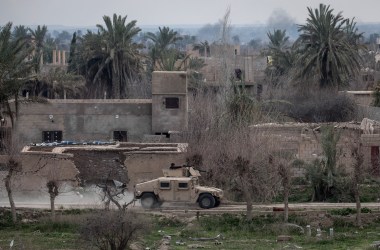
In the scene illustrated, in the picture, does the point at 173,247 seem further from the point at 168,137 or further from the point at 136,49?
the point at 136,49

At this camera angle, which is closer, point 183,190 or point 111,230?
point 111,230

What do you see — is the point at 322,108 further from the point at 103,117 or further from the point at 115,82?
the point at 103,117

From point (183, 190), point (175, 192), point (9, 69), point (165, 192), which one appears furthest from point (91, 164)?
point (9, 69)

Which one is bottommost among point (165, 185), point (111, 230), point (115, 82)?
point (111, 230)

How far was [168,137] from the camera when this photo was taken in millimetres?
47156

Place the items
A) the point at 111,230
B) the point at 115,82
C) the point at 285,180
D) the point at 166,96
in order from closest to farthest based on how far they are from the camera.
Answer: the point at 111,230 < the point at 285,180 < the point at 166,96 < the point at 115,82

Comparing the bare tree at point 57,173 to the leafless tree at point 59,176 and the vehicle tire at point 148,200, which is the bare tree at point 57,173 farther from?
the vehicle tire at point 148,200

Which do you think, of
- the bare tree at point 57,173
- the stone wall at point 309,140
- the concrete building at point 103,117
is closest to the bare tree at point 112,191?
the bare tree at point 57,173

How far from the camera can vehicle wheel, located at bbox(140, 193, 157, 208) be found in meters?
34.9

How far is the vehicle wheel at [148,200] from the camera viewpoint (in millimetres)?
34906

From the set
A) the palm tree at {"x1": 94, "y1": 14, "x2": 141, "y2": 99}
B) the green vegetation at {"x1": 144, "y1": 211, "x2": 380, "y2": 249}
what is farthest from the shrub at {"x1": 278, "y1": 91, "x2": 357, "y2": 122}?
the green vegetation at {"x1": 144, "y1": 211, "x2": 380, "y2": 249}

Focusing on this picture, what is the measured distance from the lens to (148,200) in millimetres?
34938

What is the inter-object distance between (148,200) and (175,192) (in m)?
0.96

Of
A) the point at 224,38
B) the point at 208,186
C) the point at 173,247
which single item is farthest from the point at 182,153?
the point at 224,38
